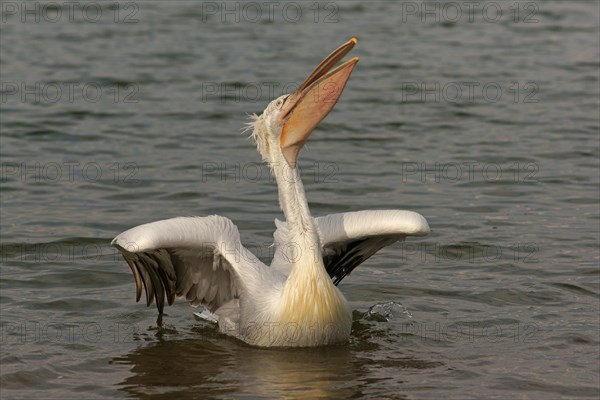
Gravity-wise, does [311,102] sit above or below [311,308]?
above

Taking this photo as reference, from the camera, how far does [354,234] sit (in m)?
6.51

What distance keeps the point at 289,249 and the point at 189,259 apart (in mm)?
597

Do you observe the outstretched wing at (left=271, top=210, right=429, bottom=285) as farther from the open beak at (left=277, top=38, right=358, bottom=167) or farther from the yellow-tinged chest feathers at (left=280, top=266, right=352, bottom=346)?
the open beak at (left=277, top=38, right=358, bottom=167)

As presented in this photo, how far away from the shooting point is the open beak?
5.96 meters

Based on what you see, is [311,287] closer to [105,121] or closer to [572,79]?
[105,121]

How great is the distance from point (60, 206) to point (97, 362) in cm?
305

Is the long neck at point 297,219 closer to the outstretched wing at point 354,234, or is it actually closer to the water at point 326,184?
the outstretched wing at point 354,234

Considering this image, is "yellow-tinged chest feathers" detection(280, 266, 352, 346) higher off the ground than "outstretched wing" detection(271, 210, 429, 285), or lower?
lower

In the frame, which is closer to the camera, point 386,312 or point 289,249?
point 289,249

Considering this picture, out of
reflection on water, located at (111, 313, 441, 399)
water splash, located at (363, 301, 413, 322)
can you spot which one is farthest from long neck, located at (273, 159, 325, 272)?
water splash, located at (363, 301, 413, 322)

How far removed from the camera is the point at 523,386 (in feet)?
18.5

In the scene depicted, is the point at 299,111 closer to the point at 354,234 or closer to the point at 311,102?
the point at 311,102

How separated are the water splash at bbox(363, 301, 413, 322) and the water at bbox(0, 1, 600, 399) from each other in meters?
0.02

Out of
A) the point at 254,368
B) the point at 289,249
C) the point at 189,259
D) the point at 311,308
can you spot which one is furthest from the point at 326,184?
the point at 254,368
